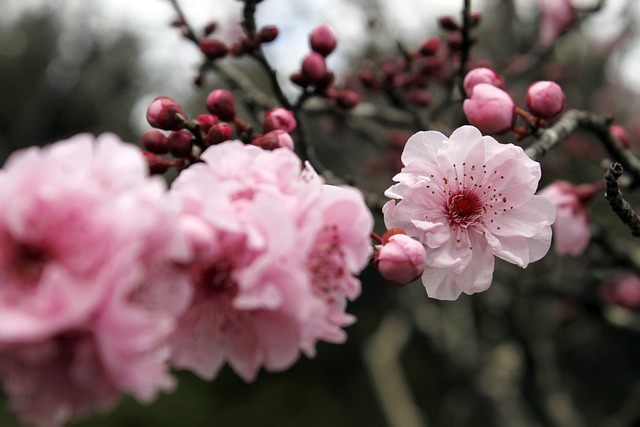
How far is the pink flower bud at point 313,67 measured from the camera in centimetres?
158

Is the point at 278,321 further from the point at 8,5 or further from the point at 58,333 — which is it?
the point at 8,5

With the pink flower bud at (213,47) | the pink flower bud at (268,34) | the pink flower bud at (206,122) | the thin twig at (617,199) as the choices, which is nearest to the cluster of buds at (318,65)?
the pink flower bud at (268,34)

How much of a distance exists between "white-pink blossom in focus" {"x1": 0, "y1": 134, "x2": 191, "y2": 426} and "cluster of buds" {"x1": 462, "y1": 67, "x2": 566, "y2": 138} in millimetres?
838

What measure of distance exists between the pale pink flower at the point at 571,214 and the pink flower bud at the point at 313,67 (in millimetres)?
798

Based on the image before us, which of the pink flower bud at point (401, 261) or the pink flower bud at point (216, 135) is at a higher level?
the pink flower bud at point (216, 135)

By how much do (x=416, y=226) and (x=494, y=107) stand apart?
38 centimetres

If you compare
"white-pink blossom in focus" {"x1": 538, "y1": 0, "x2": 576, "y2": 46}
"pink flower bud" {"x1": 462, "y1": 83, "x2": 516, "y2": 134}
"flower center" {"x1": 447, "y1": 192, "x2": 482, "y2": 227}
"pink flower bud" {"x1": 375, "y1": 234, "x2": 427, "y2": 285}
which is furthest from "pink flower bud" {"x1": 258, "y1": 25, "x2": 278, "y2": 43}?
"white-pink blossom in focus" {"x1": 538, "y1": 0, "x2": 576, "y2": 46}

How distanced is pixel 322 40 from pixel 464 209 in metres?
0.71

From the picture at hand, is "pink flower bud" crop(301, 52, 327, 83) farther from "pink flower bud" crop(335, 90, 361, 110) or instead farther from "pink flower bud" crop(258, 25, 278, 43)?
"pink flower bud" crop(335, 90, 361, 110)

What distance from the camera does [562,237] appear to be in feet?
5.67

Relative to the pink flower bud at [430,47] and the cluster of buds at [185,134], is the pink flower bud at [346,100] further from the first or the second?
the cluster of buds at [185,134]

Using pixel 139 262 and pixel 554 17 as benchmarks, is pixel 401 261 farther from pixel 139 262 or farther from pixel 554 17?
pixel 554 17

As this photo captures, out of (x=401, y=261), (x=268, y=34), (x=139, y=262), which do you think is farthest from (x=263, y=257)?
(x=268, y=34)

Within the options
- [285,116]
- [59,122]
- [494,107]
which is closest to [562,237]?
[494,107]
